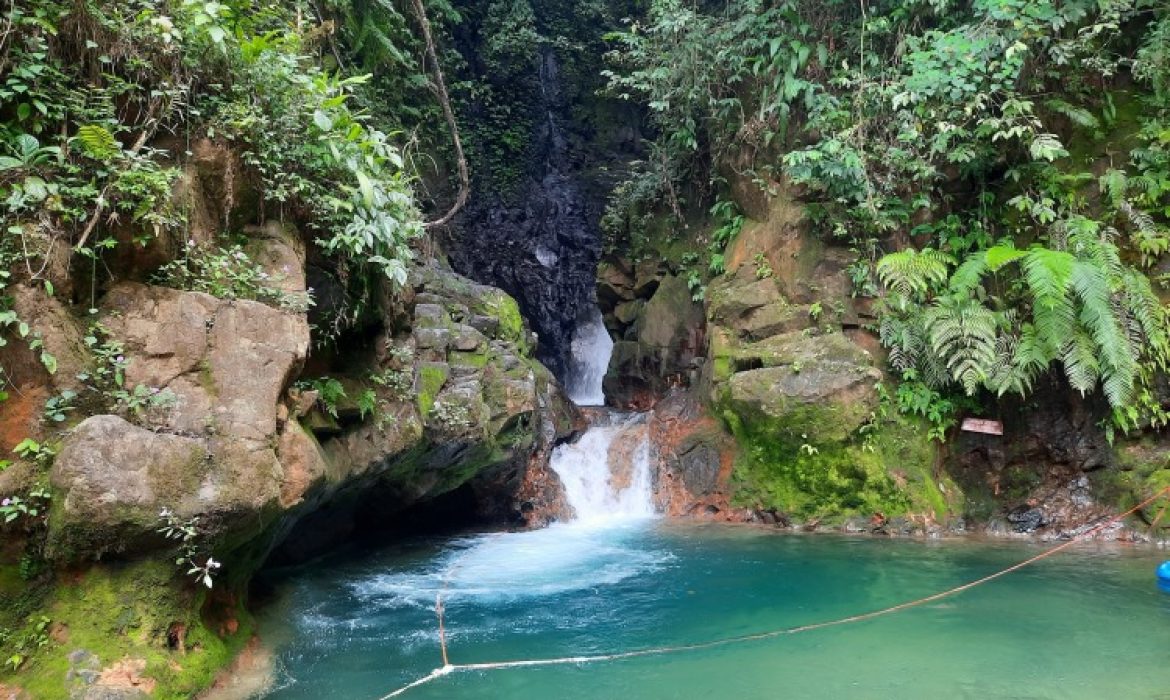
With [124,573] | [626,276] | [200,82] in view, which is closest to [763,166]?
[626,276]

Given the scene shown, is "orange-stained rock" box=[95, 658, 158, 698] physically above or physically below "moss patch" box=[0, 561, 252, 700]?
below

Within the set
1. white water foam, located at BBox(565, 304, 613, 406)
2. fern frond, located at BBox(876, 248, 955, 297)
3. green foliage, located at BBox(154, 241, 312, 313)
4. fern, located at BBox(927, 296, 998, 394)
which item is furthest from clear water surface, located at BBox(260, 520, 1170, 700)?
white water foam, located at BBox(565, 304, 613, 406)

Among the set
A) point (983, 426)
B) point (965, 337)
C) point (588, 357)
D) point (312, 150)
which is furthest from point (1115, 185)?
point (588, 357)

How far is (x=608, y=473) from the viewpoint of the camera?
11.6 meters

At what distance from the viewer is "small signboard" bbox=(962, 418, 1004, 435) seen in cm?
884

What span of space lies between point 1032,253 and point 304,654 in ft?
27.6

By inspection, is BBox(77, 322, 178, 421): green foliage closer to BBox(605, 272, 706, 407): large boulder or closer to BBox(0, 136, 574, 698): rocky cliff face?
BBox(0, 136, 574, 698): rocky cliff face

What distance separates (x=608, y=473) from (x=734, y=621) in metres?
5.58

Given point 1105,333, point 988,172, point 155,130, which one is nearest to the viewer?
point 155,130

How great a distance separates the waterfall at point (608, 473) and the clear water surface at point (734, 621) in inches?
83.4

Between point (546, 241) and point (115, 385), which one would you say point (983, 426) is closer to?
point (115, 385)

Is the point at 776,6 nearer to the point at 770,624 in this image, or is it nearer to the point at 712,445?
the point at 712,445

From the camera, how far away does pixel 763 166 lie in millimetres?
11508

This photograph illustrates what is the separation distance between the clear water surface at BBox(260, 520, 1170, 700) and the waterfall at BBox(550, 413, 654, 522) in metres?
2.12
